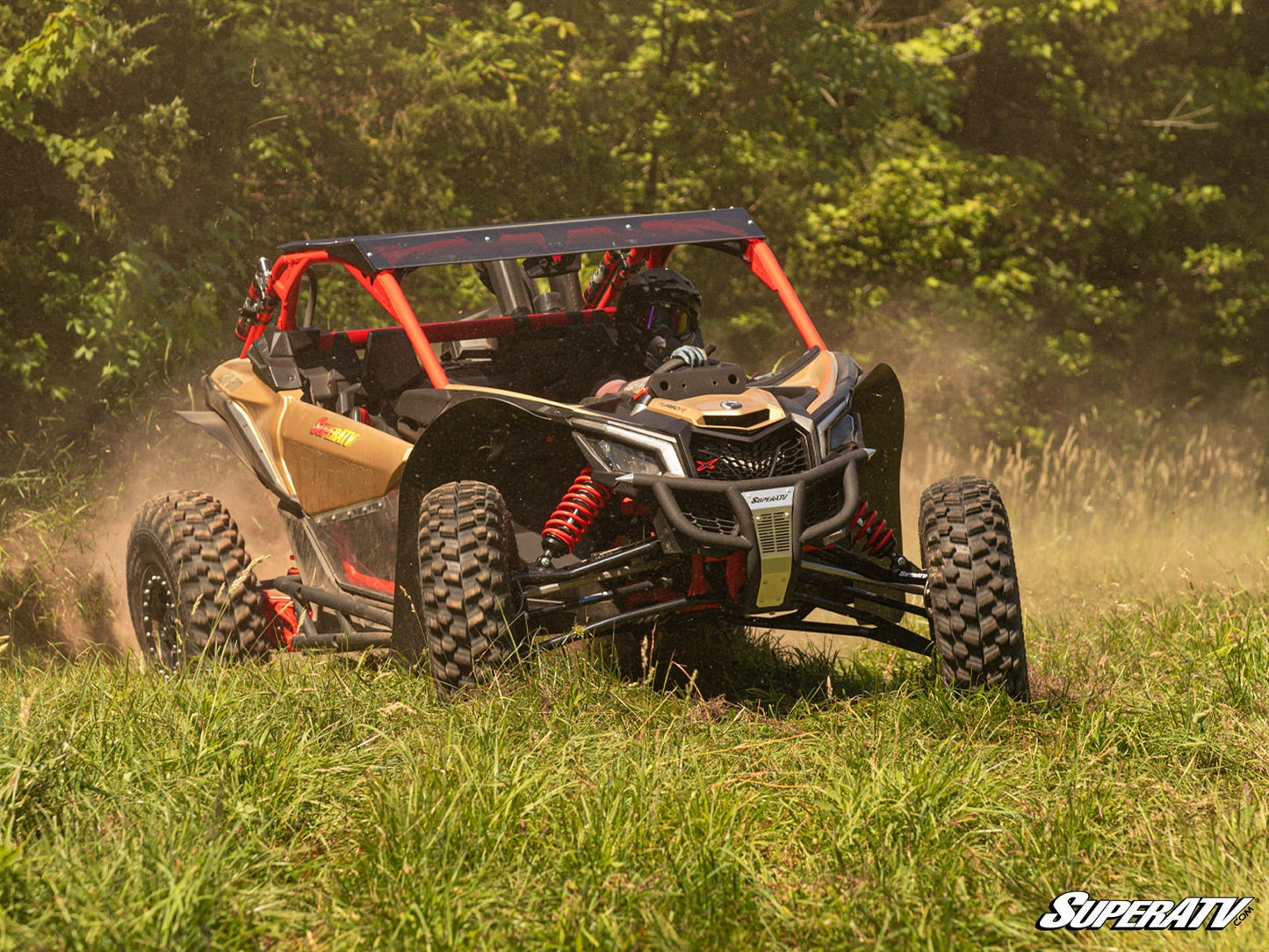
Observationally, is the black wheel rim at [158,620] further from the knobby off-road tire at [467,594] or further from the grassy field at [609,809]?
the knobby off-road tire at [467,594]

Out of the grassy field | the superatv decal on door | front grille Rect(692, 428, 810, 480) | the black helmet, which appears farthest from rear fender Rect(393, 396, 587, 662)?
the black helmet

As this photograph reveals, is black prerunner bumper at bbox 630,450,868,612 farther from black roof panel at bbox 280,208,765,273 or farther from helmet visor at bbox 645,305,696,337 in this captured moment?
helmet visor at bbox 645,305,696,337

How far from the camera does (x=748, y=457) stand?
464 centimetres

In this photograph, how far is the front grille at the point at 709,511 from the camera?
451cm

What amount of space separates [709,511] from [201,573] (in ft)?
8.39

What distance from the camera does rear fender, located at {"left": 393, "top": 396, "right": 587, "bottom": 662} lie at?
482 cm

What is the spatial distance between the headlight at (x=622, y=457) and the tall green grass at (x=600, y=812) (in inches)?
25.8

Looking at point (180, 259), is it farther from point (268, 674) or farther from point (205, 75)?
point (268, 674)

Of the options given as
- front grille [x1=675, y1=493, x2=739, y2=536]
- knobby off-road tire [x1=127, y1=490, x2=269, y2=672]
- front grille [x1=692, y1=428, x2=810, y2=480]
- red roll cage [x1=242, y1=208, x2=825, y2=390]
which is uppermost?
red roll cage [x1=242, y1=208, x2=825, y2=390]

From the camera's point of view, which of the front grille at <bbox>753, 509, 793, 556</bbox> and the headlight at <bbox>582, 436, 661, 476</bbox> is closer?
the front grille at <bbox>753, 509, 793, 556</bbox>

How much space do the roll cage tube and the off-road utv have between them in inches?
0.6

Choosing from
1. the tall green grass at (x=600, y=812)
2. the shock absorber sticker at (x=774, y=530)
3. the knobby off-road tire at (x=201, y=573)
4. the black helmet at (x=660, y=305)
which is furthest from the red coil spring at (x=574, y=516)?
the knobby off-road tire at (x=201, y=573)

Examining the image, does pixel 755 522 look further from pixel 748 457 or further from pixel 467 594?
pixel 467 594

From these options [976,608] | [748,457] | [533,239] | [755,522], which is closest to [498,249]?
[533,239]
